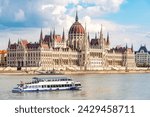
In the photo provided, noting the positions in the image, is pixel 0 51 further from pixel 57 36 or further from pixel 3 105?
pixel 3 105

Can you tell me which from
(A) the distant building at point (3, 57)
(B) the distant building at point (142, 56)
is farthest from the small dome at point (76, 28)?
(B) the distant building at point (142, 56)

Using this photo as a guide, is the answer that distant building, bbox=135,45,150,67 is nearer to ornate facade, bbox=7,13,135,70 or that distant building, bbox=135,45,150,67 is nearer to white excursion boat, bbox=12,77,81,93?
ornate facade, bbox=7,13,135,70

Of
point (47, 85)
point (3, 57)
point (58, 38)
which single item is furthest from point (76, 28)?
point (47, 85)

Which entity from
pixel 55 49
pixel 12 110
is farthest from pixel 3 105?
pixel 55 49

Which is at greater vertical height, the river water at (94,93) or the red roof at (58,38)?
the red roof at (58,38)

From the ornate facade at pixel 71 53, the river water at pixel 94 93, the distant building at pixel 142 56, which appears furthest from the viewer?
the distant building at pixel 142 56

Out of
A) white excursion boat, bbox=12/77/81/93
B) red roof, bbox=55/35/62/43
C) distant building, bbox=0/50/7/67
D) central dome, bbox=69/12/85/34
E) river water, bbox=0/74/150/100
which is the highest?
central dome, bbox=69/12/85/34

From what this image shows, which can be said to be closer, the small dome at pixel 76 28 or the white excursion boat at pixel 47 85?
the white excursion boat at pixel 47 85

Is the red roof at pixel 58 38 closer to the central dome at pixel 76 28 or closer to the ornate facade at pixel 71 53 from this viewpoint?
the ornate facade at pixel 71 53

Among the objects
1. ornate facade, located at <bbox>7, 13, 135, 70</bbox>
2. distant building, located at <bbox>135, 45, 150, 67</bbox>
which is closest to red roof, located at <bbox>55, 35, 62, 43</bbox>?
ornate facade, located at <bbox>7, 13, 135, 70</bbox>
